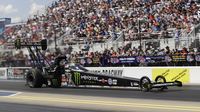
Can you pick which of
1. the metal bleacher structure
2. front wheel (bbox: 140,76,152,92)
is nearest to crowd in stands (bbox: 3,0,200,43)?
the metal bleacher structure

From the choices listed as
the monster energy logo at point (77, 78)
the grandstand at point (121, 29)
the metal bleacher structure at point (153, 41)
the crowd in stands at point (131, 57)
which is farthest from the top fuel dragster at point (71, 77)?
the metal bleacher structure at point (153, 41)

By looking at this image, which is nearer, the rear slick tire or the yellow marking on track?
the yellow marking on track

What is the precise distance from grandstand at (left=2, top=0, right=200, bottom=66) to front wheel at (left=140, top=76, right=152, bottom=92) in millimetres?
8897

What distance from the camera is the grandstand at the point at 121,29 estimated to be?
2845cm

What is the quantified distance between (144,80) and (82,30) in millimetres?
20322

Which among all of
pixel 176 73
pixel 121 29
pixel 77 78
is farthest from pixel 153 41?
pixel 77 78

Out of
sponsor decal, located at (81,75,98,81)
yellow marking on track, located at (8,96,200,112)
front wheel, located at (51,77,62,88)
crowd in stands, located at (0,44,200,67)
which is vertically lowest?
yellow marking on track, located at (8,96,200,112)

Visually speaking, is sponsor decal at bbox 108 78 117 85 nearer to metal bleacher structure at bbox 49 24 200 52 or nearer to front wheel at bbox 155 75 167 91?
front wheel at bbox 155 75 167 91

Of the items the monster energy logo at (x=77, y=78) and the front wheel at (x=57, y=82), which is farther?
the front wheel at (x=57, y=82)

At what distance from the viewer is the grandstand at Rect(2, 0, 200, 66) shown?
28.5m

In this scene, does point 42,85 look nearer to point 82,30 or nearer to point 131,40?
point 131,40

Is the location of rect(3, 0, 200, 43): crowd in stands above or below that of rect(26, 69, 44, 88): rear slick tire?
above

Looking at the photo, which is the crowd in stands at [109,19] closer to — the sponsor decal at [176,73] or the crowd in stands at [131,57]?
the crowd in stands at [131,57]

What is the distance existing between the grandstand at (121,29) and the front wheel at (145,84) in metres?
8.90
